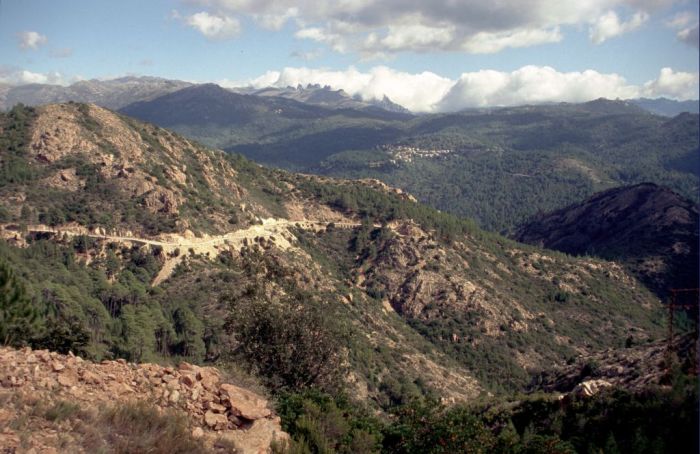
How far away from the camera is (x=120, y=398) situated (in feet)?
42.8

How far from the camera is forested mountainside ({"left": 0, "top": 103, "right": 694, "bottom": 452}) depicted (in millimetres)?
24422

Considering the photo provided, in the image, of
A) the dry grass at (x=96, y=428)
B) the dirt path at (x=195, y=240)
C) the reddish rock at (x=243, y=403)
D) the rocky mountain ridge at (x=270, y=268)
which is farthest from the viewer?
the dirt path at (x=195, y=240)

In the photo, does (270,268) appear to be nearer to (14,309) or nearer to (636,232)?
(14,309)

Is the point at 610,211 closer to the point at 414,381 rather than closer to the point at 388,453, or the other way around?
the point at 414,381

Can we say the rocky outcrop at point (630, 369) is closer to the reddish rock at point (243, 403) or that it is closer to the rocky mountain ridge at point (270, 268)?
the rocky mountain ridge at point (270, 268)

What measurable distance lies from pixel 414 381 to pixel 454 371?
10058 mm

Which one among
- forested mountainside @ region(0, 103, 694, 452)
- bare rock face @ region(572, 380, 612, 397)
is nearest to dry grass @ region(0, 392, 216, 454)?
forested mountainside @ region(0, 103, 694, 452)

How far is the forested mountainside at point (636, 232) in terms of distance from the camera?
102938 mm

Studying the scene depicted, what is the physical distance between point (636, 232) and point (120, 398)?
135 metres

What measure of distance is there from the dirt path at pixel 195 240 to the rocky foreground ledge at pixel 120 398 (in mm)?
43511

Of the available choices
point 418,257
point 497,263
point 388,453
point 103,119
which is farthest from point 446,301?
point 103,119

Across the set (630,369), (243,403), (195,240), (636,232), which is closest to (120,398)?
(243,403)

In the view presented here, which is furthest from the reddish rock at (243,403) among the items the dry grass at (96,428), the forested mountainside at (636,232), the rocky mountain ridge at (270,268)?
the forested mountainside at (636,232)

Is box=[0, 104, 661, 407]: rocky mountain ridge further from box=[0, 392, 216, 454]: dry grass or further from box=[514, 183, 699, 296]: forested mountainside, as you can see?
box=[0, 392, 216, 454]: dry grass
